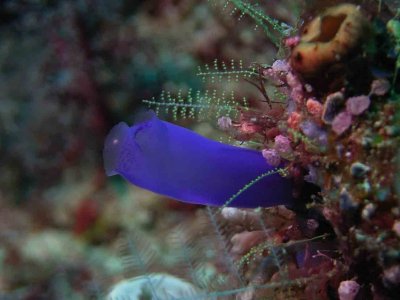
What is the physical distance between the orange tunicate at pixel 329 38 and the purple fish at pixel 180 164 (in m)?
0.50

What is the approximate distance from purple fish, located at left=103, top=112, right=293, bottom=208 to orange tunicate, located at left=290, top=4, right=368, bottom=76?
1.64 feet

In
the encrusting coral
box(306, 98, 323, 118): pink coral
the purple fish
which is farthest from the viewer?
the purple fish

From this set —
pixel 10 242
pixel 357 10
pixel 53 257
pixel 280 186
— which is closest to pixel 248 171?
pixel 280 186

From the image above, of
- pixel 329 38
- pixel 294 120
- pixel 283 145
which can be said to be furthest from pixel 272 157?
pixel 329 38

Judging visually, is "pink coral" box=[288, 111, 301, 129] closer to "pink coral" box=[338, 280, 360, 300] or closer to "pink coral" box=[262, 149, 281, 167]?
"pink coral" box=[262, 149, 281, 167]

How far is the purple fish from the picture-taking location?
1.76 metres

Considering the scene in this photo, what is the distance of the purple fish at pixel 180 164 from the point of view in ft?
5.79

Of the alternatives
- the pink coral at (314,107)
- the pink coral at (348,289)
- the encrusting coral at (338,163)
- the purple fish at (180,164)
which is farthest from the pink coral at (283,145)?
the pink coral at (348,289)

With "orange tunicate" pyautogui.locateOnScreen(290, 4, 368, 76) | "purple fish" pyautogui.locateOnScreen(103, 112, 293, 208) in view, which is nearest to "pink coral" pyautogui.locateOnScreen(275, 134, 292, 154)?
"purple fish" pyautogui.locateOnScreen(103, 112, 293, 208)

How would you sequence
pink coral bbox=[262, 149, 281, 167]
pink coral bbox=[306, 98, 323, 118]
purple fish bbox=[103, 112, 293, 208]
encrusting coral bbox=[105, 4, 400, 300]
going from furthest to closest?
pink coral bbox=[262, 149, 281, 167] → purple fish bbox=[103, 112, 293, 208] → pink coral bbox=[306, 98, 323, 118] → encrusting coral bbox=[105, 4, 400, 300]

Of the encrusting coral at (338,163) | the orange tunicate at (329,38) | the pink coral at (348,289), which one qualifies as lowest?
the pink coral at (348,289)

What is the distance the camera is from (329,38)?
1.48 metres

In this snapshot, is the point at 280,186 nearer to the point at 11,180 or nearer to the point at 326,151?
the point at 326,151

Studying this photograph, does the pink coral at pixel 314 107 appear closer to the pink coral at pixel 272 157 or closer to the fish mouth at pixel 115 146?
the pink coral at pixel 272 157
